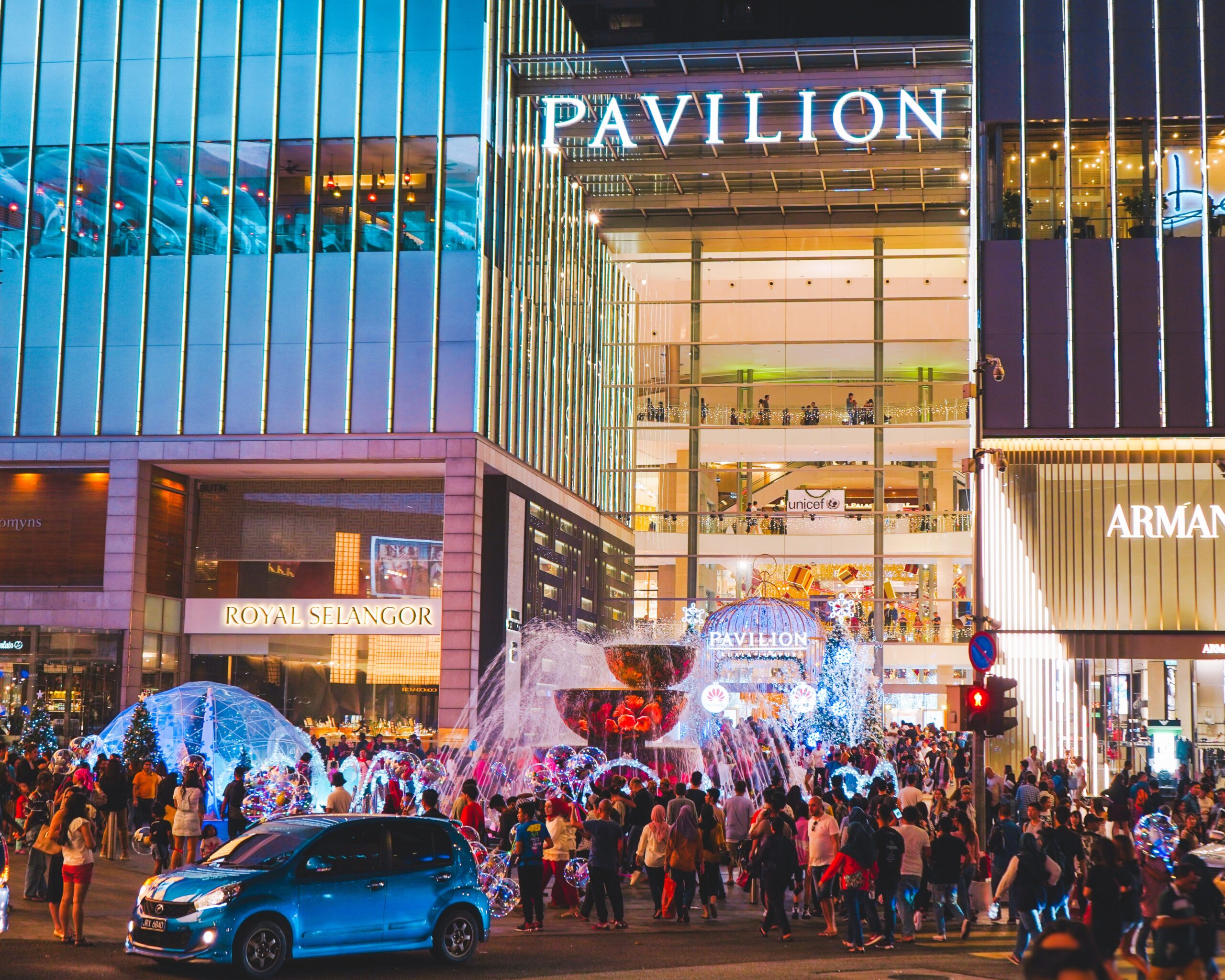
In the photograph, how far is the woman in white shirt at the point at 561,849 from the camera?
54.0ft

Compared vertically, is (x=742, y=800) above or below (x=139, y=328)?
below

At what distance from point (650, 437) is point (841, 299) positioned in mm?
8303

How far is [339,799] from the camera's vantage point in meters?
18.3

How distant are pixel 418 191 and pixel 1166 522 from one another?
17.9m

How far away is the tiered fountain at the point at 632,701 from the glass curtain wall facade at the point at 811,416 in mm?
25982

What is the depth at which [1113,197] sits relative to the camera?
30.9 meters

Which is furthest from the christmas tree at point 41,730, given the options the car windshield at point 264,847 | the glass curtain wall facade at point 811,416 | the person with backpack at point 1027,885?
the glass curtain wall facade at point 811,416

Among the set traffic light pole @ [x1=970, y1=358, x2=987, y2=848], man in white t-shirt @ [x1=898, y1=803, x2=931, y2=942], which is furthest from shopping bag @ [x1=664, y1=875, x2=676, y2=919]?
traffic light pole @ [x1=970, y1=358, x2=987, y2=848]

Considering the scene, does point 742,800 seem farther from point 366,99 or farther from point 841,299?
point 841,299

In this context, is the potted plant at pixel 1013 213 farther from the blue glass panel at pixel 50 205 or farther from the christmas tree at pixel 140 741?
the blue glass panel at pixel 50 205

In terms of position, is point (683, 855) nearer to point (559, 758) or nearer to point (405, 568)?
point (559, 758)

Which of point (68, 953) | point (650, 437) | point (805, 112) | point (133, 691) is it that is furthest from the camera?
point (650, 437)

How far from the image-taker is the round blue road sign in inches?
722

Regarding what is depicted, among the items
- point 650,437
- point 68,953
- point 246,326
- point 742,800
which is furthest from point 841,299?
point 68,953
